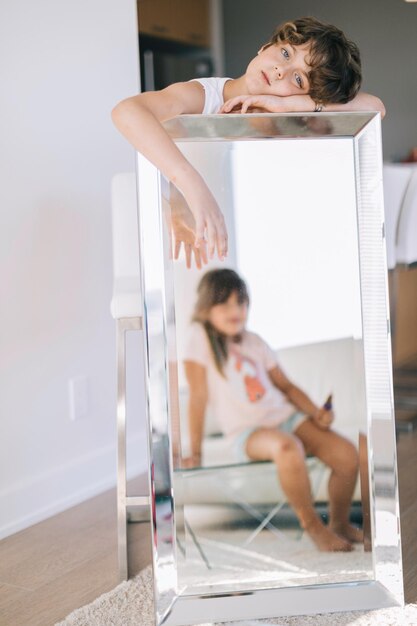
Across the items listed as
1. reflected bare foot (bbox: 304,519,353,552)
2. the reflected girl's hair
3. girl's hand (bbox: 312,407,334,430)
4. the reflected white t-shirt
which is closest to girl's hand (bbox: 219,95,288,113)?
the reflected girl's hair

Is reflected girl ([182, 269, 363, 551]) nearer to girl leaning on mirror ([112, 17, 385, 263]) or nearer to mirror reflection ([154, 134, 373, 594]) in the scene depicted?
mirror reflection ([154, 134, 373, 594])

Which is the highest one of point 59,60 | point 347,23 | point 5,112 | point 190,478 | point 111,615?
point 347,23

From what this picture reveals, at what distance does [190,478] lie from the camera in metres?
1.70

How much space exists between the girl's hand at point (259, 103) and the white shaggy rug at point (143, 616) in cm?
106

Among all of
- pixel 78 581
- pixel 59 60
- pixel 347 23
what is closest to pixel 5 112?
pixel 59 60

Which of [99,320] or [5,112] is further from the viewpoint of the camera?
[99,320]

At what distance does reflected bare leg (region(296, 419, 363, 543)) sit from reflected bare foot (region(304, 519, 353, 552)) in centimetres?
1

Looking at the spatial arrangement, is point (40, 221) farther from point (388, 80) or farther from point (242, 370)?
point (388, 80)

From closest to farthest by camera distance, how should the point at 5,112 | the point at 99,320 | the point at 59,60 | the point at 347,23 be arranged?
the point at 5,112 < the point at 59,60 < the point at 99,320 < the point at 347,23

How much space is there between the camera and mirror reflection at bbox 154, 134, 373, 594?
5.53 feet

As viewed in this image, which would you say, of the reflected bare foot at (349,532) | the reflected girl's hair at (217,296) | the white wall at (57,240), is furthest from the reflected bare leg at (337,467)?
the white wall at (57,240)

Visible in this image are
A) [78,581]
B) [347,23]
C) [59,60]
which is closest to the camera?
[78,581]

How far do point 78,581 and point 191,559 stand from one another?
42 centimetres

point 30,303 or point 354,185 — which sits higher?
point 354,185
